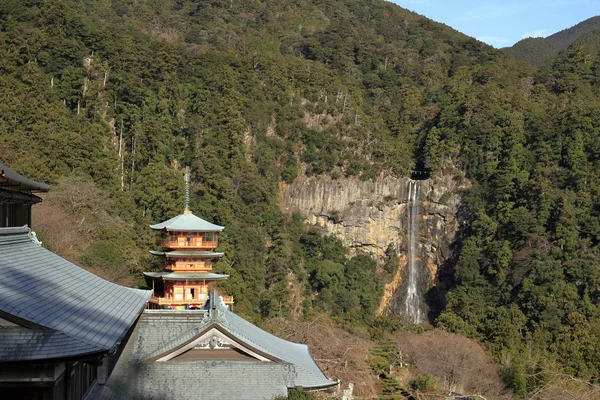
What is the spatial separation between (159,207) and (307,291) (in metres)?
14.0

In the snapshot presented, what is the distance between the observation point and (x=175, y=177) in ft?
146

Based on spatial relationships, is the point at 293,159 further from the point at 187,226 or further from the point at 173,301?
the point at 173,301

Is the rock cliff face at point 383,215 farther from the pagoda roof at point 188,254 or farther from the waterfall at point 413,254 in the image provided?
the pagoda roof at point 188,254

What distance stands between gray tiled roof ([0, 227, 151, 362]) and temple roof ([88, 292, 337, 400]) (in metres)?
0.65

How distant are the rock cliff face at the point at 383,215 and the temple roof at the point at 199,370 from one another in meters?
44.9

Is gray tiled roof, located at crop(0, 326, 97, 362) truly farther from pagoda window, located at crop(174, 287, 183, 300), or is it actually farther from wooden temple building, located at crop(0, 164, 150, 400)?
pagoda window, located at crop(174, 287, 183, 300)

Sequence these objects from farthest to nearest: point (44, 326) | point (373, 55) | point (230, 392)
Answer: point (373, 55) → point (230, 392) → point (44, 326)

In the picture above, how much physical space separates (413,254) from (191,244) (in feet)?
109

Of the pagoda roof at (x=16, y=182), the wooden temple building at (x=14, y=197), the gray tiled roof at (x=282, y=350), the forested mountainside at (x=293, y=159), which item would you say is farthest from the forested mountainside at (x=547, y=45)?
the pagoda roof at (x=16, y=182)

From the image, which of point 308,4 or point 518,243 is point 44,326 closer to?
point 518,243

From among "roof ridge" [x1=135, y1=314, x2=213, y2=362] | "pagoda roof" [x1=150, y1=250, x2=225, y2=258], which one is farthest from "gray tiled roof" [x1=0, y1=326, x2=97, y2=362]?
"pagoda roof" [x1=150, y1=250, x2=225, y2=258]

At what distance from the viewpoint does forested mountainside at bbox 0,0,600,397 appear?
3797 cm

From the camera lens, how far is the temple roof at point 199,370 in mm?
9547

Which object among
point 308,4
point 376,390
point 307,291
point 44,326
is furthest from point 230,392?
point 308,4
